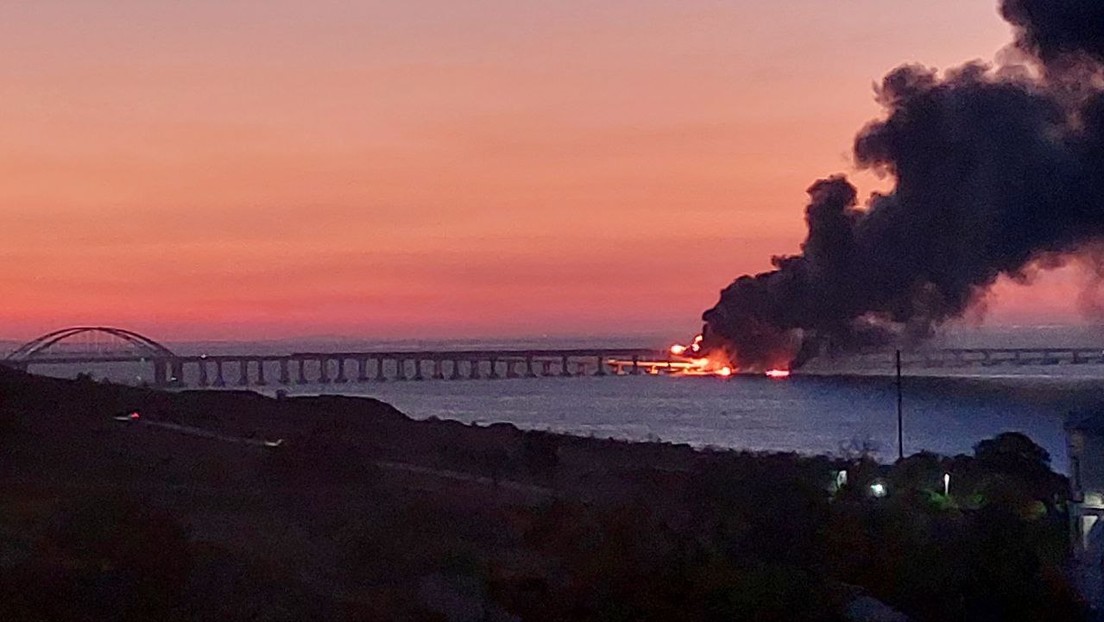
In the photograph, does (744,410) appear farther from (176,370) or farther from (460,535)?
(460,535)

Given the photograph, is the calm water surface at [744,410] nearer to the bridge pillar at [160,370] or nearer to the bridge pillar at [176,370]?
the bridge pillar at [176,370]

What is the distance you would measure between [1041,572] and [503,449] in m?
17.1

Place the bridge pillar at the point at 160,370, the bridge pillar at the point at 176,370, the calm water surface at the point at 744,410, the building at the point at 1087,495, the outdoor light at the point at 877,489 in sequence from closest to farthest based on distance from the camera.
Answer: the building at the point at 1087,495 < the outdoor light at the point at 877,489 < the calm water surface at the point at 744,410 < the bridge pillar at the point at 160,370 < the bridge pillar at the point at 176,370

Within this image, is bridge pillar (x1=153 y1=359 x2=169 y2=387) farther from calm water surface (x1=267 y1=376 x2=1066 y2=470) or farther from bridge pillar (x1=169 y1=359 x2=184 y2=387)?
calm water surface (x1=267 y1=376 x2=1066 y2=470)

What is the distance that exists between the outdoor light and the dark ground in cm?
27

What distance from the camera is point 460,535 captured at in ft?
59.8

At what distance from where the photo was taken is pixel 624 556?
15586 millimetres

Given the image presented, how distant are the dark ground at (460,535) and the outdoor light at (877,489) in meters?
0.27

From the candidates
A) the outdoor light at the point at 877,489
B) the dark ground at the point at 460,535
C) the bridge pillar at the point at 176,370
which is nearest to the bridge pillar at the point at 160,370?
the bridge pillar at the point at 176,370

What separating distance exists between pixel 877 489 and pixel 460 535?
1234cm

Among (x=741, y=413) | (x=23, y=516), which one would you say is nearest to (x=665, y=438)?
(x=741, y=413)

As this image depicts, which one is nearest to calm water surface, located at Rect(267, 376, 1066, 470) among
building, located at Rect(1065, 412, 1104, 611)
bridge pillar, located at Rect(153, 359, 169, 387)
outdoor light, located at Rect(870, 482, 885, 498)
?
bridge pillar, located at Rect(153, 359, 169, 387)

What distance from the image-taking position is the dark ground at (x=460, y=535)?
1377 centimetres

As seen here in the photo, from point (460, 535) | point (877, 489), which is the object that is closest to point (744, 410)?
point (877, 489)
